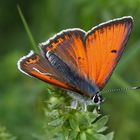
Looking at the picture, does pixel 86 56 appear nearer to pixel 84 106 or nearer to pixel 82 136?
pixel 84 106

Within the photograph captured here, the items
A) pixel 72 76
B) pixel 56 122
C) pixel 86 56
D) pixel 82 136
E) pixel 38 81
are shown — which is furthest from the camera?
pixel 38 81

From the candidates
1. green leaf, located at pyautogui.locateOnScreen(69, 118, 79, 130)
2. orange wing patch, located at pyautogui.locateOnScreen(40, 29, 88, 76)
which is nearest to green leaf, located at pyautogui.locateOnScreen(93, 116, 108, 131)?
green leaf, located at pyautogui.locateOnScreen(69, 118, 79, 130)

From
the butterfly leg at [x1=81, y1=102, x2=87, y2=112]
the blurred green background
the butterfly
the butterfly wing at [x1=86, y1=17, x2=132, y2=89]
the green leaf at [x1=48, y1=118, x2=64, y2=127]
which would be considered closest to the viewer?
the green leaf at [x1=48, y1=118, x2=64, y2=127]

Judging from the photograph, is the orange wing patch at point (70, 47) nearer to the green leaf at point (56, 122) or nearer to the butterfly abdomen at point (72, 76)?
the butterfly abdomen at point (72, 76)

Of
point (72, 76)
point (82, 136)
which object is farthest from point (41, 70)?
point (82, 136)

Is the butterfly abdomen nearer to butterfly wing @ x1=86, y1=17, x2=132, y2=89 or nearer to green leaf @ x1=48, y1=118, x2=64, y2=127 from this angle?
butterfly wing @ x1=86, y1=17, x2=132, y2=89
